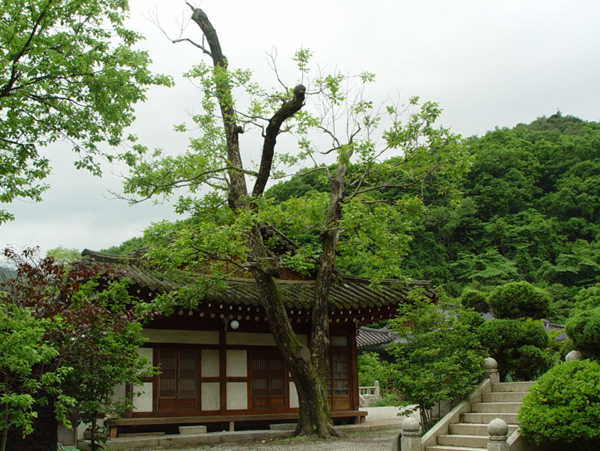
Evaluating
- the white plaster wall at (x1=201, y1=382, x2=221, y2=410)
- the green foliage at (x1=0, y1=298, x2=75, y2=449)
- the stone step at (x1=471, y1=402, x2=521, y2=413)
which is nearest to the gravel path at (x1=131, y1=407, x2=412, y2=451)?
the white plaster wall at (x1=201, y1=382, x2=221, y2=410)

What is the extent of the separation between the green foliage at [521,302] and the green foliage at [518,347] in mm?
760

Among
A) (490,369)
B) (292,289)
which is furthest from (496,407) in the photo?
(292,289)

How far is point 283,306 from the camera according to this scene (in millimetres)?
12148

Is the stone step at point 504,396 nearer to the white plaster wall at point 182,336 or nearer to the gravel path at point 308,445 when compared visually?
the gravel path at point 308,445

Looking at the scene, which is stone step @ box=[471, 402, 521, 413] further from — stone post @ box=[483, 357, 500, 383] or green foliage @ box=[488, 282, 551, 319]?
green foliage @ box=[488, 282, 551, 319]

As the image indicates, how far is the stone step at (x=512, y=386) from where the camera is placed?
10125 millimetres

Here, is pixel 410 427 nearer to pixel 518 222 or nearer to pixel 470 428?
pixel 470 428

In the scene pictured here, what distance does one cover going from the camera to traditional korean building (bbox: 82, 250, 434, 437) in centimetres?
1231

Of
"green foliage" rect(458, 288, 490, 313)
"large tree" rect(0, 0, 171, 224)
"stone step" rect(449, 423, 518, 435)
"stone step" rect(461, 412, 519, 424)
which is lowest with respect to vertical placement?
"stone step" rect(449, 423, 518, 435)

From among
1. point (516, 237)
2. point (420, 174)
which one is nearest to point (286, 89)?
point (420, 174)

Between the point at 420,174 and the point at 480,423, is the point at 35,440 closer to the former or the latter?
the point at 480,423

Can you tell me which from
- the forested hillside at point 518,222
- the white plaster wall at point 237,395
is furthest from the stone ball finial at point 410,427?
the forested hillside at point 518,222

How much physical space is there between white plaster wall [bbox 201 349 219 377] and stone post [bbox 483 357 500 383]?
239 inches

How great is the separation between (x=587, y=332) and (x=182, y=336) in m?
8.32
